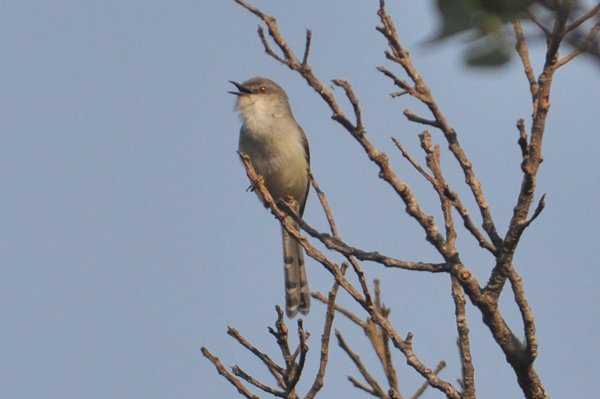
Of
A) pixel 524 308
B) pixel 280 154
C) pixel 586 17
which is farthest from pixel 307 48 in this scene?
pixel 280 154

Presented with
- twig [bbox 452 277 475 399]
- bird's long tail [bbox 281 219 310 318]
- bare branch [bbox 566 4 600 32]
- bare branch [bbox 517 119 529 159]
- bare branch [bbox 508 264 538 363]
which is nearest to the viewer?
bare branch [bbox 566 4 600 32]

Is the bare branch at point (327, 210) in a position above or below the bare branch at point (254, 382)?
above

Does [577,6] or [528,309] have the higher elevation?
[528,309]

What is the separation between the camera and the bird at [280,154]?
358 inches

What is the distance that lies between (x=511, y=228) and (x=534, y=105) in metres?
0.49

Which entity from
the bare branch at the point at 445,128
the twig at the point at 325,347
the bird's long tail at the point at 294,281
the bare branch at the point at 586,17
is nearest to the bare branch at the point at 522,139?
the bare branch at the point at 445,128

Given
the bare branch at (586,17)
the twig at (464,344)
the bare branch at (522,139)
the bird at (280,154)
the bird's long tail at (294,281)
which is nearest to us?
the bare branch at (586,17)

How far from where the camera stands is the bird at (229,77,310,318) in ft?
29.9

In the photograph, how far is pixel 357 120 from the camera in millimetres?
3729

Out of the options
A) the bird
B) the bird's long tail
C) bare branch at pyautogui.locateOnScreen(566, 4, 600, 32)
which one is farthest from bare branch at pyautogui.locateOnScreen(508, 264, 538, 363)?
the bird

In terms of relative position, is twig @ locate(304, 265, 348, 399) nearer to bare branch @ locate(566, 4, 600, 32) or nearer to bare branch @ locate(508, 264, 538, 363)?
bare branch @ locate(508, 264, 538, 363)

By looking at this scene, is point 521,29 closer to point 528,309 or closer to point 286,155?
point 528,309

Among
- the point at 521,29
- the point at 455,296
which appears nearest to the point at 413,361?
the point at 455,296

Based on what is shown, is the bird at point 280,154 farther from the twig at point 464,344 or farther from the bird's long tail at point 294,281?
the twig at point 464,344
